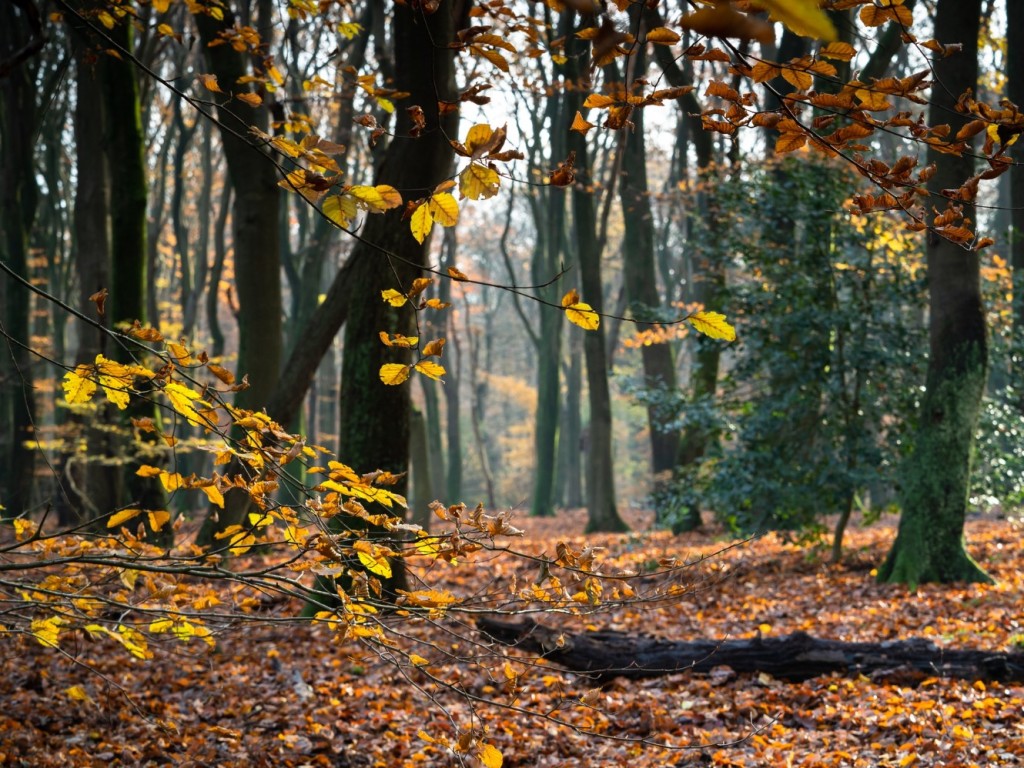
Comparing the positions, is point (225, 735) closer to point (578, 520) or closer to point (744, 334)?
point (744, 334)

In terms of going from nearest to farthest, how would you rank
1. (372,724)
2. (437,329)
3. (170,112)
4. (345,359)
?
(372,724)
(345,359)
(170,112)
(437,329)

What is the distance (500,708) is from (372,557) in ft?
8.52

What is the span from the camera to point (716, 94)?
203 centimetres

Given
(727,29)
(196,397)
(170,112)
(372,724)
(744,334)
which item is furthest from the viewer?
(170,112)

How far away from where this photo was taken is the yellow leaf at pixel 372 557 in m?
2.62

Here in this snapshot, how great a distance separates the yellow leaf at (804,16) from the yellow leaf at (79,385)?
2388mm

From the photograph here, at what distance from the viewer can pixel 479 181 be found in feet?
6.58

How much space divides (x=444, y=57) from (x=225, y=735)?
4824 mm

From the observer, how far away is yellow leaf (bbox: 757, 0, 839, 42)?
0.61 metres

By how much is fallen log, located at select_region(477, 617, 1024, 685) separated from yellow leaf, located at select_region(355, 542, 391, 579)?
238 cm

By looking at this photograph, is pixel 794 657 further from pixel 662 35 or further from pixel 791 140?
pixel 662 35

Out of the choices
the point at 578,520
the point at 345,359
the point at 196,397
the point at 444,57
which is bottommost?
the point at 578,520

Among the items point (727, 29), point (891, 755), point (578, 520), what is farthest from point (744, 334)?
point (578, 520)

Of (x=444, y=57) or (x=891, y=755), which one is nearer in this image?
(x=891, y=755)
